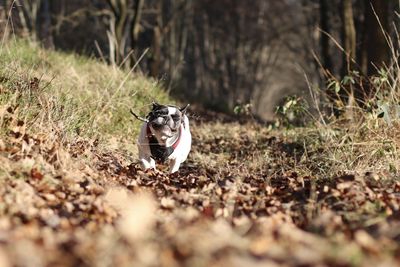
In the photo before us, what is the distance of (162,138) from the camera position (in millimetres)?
5500

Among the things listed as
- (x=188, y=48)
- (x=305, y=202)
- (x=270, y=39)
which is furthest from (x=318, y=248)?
(x=188, y=48)

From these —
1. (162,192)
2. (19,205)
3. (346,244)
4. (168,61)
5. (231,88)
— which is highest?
(346,244)

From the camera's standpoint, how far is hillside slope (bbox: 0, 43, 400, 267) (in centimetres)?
229

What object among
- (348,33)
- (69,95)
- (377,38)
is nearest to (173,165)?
(69,95)

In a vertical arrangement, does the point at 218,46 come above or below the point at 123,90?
below

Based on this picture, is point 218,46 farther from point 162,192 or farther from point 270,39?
point 162,192

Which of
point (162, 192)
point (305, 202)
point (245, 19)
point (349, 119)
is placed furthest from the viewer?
point (245, 19)

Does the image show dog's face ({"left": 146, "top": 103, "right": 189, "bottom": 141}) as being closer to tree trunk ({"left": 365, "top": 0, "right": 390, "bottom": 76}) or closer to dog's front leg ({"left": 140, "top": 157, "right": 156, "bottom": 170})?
dog's front leg ({"left": 140, "top": 157, "right": 156, "bottom": 170})

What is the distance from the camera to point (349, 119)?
692 cm

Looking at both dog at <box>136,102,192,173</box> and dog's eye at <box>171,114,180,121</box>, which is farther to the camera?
dog's eye at <box>171,114,180,121</box>

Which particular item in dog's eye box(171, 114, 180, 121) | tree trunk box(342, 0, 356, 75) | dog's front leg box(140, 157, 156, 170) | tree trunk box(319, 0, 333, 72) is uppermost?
dog's eye box(171, 114, 180, 121)

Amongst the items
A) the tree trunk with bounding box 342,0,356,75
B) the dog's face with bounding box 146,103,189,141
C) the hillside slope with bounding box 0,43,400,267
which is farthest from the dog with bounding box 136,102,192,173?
the tree trunk with bounding box 342,0,356,75

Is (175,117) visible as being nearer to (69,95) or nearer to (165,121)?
(165,121)

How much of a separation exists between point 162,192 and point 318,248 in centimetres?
231
